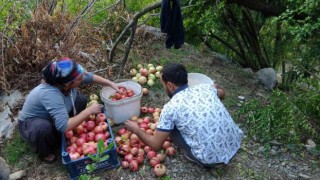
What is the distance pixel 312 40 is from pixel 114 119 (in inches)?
97.4

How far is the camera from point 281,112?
3.99m

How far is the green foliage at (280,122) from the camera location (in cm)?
377

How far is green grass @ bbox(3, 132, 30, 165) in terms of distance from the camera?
386 centimetres

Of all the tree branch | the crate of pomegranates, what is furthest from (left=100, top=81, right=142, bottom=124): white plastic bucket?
the tree branch

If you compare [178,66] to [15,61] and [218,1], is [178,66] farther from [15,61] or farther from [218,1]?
[15,61]

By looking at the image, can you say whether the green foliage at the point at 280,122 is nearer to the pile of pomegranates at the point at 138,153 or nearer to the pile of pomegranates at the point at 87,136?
the pile of pomegranates at the point at 138,153

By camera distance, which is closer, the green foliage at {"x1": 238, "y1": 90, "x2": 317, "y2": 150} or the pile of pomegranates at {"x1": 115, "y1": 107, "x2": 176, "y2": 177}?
the pile of pomegranates at {"x1": 115, "y1": 107, "x2": 176, "y2": 177}

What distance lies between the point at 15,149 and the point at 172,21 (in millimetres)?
2291

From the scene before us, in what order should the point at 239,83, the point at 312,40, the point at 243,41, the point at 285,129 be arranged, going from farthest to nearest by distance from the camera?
the point at 243,41 < the point at 239,83 < the point at 312,40 < the point at 285,129

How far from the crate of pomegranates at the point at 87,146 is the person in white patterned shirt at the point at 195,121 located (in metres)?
0.41

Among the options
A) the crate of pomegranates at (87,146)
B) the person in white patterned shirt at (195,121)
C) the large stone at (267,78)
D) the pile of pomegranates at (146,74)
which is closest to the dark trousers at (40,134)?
the crate of pomegranates at (87,146)

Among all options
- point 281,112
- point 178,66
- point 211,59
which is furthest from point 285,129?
point 211,59

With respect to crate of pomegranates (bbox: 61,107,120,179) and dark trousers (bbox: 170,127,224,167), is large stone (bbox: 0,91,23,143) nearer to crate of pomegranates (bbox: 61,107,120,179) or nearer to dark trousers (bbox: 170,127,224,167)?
crate of pomegranates (bbox: 61,107,120,179)

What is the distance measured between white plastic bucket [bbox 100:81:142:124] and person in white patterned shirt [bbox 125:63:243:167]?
0.67 meters
